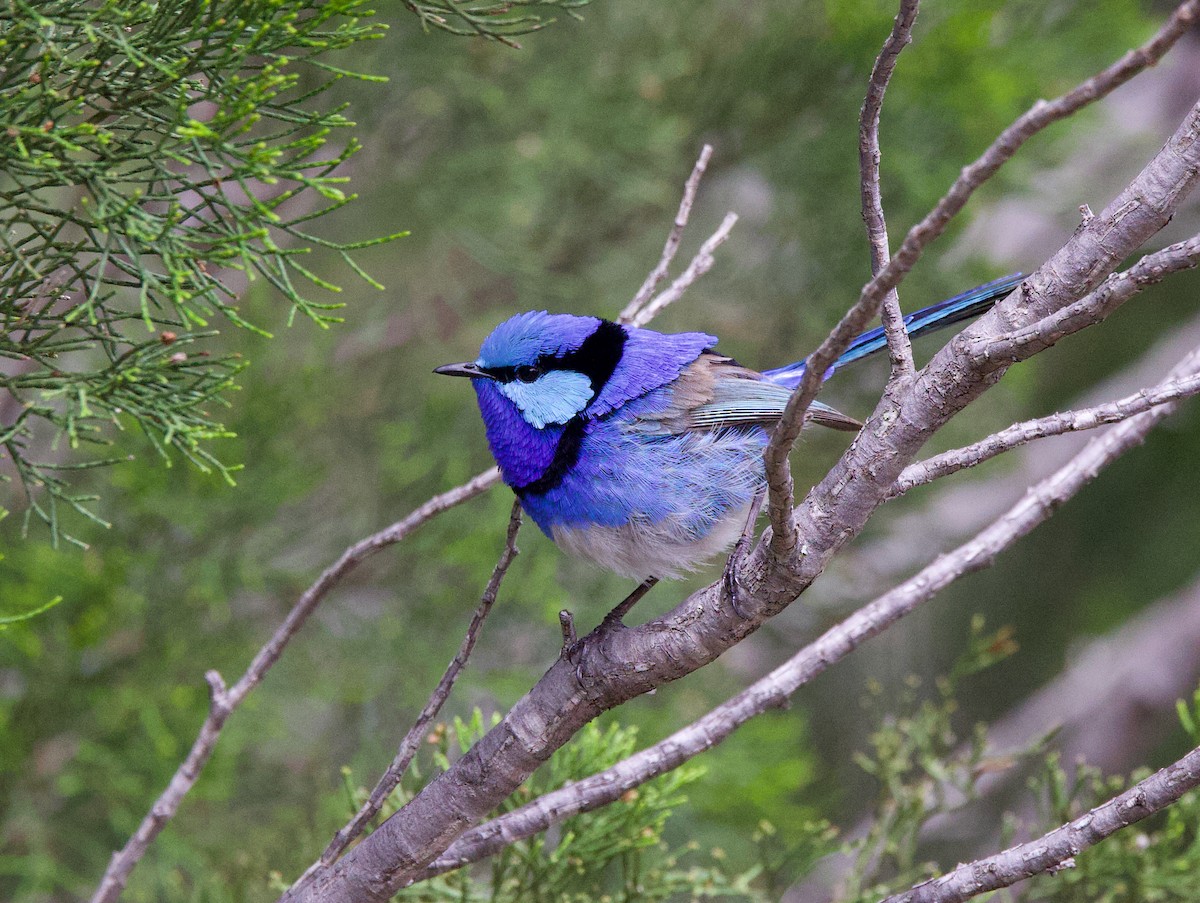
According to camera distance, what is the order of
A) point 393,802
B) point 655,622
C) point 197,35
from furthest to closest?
point 393,802
point 655,622
point 197,35

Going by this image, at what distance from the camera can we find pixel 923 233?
118cm

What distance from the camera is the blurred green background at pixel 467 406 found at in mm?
3240

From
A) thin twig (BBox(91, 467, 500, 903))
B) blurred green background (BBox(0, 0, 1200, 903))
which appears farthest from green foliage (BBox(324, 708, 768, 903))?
blurred green background (BBox(0, 0, 1200, 903))

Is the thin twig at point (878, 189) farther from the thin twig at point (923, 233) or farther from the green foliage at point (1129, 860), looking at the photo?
the green foliage at point (1129, 860)

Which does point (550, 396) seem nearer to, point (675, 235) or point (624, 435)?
point (624, 435)

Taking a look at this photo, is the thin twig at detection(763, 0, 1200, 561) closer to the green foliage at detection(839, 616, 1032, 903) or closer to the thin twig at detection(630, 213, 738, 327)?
the thin twig at detection(630, 213, 738, 327)

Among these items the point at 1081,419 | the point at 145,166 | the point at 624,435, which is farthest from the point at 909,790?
the point at 145,166

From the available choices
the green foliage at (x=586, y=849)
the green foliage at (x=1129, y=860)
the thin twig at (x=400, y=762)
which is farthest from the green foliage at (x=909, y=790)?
the thin twig at (x=400, y=762)

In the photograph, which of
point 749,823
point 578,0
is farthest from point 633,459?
point 749,823

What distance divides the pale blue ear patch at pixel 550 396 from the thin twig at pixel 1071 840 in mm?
1382

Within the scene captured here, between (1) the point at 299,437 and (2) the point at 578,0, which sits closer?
Result: (2) the point at 578,0

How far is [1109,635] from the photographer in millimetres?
5668

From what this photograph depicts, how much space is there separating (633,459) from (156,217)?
122 centimetres

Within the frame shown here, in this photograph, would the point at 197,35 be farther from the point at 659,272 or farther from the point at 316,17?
the point at 659,272
